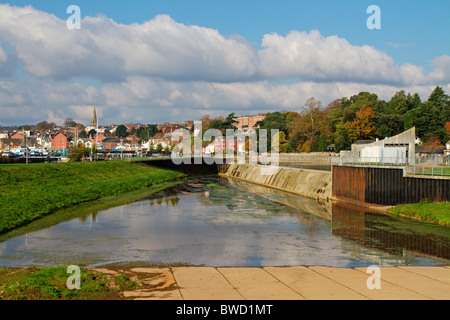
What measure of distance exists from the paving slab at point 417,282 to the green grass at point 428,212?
1417cm

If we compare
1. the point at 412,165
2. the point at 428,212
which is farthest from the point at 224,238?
the point at 412,165

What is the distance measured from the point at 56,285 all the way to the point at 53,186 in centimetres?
3475

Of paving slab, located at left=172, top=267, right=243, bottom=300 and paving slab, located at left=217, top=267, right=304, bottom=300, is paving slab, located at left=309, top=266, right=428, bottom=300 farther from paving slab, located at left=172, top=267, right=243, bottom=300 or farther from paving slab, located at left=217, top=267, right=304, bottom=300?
paving slab, located at left=172, top=267, right=243, bottom=300

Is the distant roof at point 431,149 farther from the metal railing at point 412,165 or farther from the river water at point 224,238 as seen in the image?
the river water at point 224,238

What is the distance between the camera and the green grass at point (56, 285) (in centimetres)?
1331

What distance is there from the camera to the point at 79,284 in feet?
47.0

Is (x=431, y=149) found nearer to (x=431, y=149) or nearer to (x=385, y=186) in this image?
(x=431, y=149)

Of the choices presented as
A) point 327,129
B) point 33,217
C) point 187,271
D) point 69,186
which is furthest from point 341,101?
point 187,271

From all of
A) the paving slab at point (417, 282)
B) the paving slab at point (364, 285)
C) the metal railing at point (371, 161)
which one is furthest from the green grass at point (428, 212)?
the paving slab at point (364, 285)

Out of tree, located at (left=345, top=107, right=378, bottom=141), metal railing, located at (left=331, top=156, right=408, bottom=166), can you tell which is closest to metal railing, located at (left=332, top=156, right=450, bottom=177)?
metal railing, located at (left=331, top=156, right=408, bottom=166)

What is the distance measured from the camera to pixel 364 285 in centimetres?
1533

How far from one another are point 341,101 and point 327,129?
2890 centimetres

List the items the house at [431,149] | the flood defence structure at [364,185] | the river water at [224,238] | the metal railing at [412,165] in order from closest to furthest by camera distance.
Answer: the river water at [224,238] < the flood defence structure at [364,185] < the metal railing at [412,165] < the house at [431,149]
